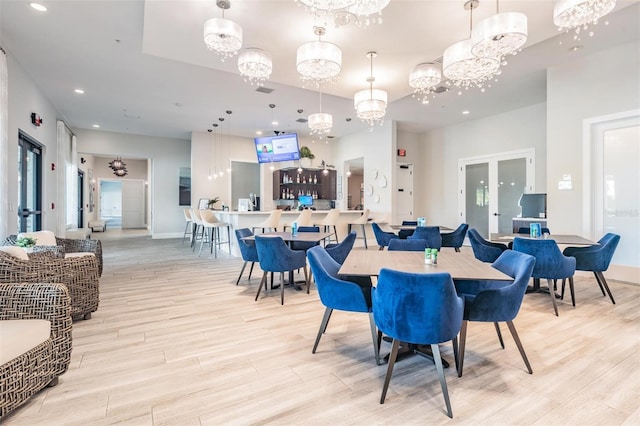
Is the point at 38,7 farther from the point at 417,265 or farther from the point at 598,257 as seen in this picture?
the point at 598,257

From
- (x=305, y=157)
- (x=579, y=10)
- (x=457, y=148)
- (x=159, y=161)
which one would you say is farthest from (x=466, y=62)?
(x=159, y=161)

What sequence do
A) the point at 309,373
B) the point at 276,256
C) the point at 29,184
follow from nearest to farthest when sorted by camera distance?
the point at 309,373
the point at 276,256
the point at 29,184

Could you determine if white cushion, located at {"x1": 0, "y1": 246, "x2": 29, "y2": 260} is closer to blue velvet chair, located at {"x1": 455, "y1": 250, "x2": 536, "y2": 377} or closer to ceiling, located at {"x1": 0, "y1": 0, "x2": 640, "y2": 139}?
ceiling, located at {"x1": 0, "y1": 0, "x2": 640, "y2": 139}

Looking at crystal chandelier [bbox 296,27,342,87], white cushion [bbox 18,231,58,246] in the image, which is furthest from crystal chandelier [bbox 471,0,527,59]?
white cushion [bbox 18,231,58,246]

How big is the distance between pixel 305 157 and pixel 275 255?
6.60m

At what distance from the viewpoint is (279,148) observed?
8562 mm

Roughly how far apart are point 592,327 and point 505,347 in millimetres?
1230

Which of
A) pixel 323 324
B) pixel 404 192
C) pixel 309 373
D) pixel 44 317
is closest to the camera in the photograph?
pixel 44 317

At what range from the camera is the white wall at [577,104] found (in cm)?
484

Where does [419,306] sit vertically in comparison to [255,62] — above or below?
below

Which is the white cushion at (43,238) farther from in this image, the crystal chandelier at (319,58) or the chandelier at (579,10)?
the chandelier at (579,10)

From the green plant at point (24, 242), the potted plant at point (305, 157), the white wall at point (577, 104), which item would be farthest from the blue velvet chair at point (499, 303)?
the potted plant at point (305, 157)

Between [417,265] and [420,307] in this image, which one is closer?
[420,307]

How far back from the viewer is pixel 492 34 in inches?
113
